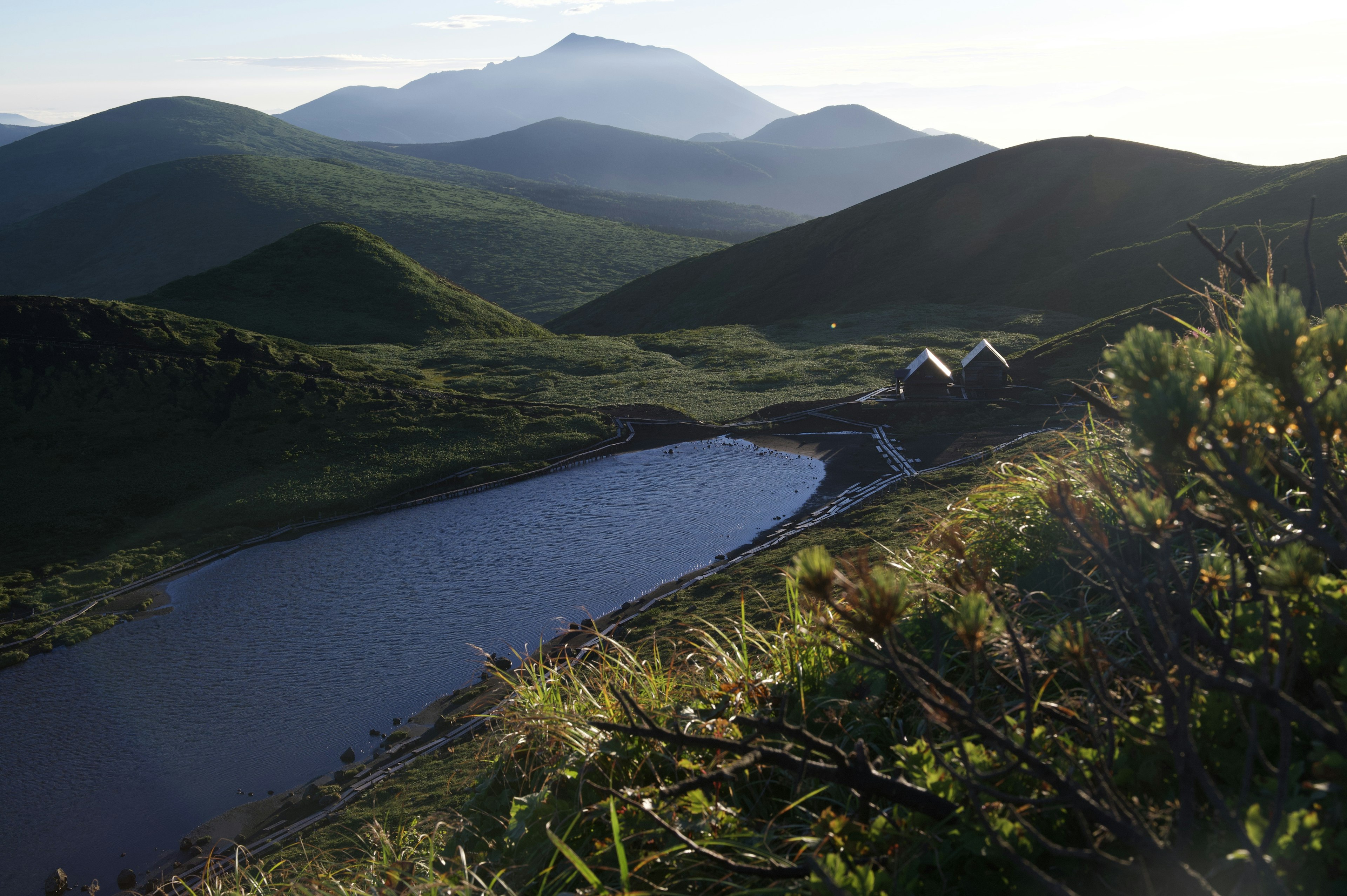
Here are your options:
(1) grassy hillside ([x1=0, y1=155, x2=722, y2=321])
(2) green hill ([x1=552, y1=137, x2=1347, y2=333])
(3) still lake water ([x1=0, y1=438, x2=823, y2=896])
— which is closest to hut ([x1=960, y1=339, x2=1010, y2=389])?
(3) still lake water ([x1=0, y1=438, x2=823, y2=896])

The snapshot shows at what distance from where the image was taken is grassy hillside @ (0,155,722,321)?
103 m

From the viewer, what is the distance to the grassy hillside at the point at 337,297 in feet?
164

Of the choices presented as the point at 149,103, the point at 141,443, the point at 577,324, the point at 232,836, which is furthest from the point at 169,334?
the point at 149,103

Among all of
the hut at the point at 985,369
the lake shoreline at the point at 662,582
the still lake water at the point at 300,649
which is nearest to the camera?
the lake shoreline at the point at 662,582

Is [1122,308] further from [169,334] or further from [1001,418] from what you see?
[169,334]

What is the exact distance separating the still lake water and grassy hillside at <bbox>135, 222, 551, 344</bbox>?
34.1m

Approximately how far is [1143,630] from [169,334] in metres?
32.8

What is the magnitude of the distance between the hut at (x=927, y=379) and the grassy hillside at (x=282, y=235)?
6721cm

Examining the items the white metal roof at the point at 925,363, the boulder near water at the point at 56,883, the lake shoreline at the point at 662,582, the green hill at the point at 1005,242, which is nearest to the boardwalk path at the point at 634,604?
the lake shoreline at the point at 662,582

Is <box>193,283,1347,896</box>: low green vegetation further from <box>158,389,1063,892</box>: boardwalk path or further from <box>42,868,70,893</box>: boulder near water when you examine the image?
<box>42,868,70,893</box>: boulder near water

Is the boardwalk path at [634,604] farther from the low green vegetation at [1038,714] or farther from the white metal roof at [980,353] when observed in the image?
the white metal roof at [980,353]

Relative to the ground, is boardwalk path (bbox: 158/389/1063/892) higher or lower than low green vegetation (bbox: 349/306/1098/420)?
lower

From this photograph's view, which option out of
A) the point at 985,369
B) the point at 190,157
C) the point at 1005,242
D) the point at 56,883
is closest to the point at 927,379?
the point at 985,369

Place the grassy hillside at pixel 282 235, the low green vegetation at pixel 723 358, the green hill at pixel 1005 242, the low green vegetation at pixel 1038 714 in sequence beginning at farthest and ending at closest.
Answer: the grassy hillside at pixel 282 235, the green hill at pixel 1005 242, the low green vegetation at pixel 723 358, the low green vegetation at pixel 1038 714
